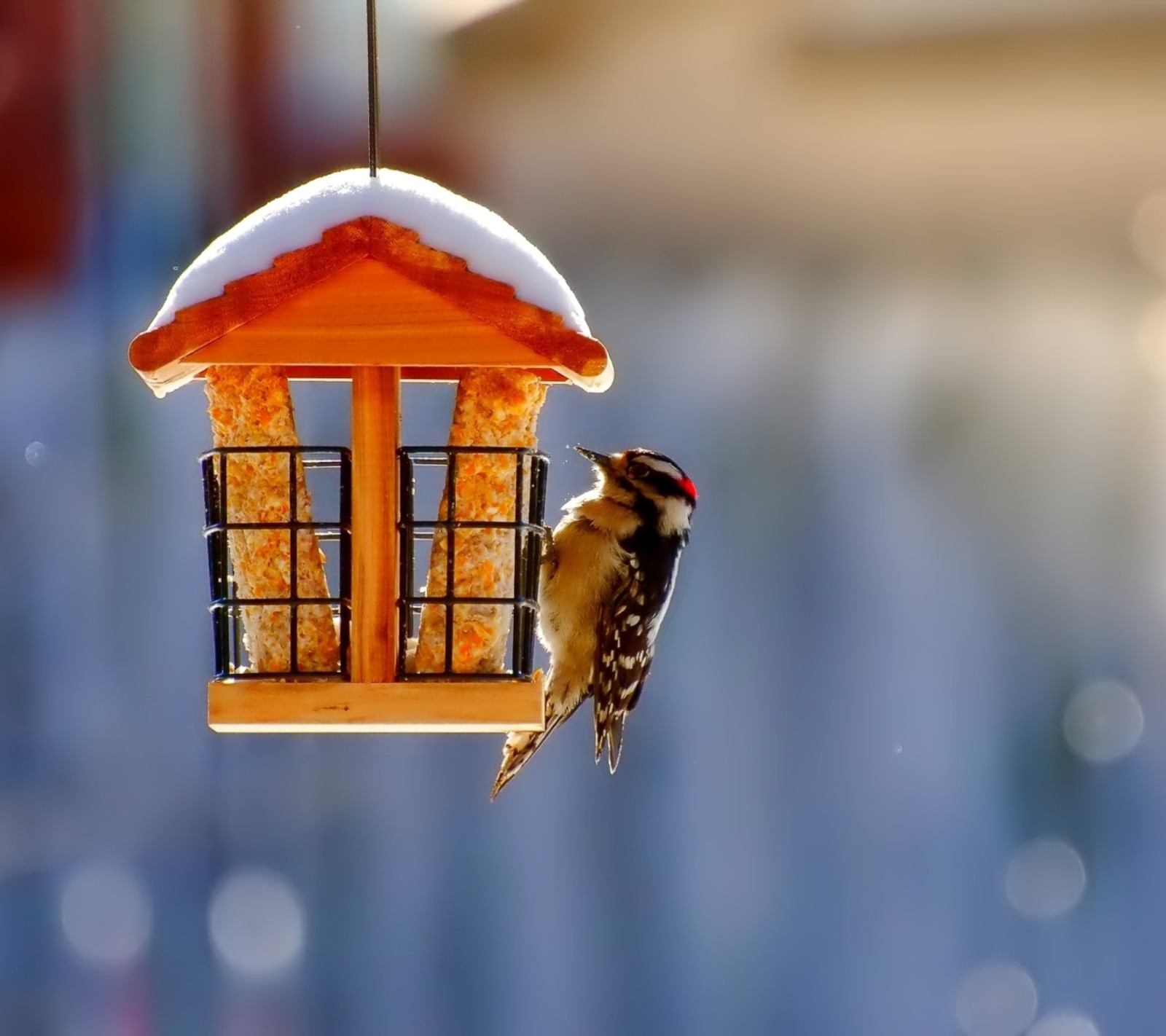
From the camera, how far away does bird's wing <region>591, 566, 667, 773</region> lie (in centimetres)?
518

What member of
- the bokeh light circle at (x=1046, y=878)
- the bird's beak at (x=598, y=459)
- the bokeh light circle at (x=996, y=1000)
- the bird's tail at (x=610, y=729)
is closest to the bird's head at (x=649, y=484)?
the bird's beak at (x=598, y=459)

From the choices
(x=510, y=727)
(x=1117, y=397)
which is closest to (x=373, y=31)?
(x=510, y=727)

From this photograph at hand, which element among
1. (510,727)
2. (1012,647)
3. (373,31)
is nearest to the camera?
(373,31)

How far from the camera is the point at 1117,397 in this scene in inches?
368

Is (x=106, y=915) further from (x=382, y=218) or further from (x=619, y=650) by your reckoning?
(x=382, y=218)

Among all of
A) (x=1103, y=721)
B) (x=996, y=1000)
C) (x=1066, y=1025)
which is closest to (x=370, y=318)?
(x=1103, y=721)

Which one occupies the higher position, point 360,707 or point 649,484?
point 649,484

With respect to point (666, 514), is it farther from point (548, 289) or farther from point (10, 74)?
point (10, 74)

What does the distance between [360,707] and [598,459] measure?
1.82 m

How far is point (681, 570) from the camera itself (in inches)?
335

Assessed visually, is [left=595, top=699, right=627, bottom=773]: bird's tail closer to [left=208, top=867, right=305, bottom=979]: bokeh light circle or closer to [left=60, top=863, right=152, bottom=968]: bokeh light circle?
[left=208, top=867, right=305, bottom=979]: bokeh light circle

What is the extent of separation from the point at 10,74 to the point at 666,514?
199 inches

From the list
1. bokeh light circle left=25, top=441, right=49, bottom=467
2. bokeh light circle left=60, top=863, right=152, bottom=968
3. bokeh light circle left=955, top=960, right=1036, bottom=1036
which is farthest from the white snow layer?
bokeh light circle left=955, top=960, right=1036, bottom=1036

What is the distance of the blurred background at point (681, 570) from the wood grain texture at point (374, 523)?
4116mm
